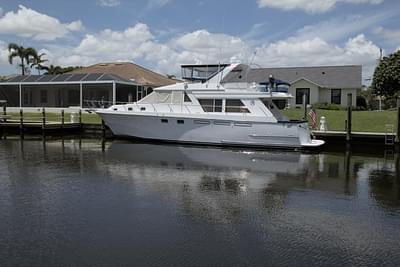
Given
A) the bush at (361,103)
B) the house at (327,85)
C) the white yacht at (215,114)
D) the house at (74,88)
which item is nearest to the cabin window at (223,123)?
the white yacht at (215,114)

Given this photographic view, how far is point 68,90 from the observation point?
36.6 metres

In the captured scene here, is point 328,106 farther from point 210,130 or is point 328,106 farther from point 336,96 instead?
point 210,130

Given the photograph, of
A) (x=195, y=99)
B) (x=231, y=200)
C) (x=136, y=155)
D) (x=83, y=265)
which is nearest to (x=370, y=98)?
(x=195, y=99)

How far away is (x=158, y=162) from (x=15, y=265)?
914 cm

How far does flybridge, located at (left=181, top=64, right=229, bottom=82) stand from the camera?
20283 mm

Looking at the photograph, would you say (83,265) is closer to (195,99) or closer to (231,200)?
(231,200)

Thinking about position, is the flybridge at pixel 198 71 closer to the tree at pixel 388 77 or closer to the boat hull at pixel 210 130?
the boat hull at pixel 210 130

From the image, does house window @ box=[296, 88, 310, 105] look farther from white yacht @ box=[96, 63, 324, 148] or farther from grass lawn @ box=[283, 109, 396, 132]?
white yacht @ box=[96, 63, 324, 148]

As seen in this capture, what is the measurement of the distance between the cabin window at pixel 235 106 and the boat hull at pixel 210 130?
1.71 ft

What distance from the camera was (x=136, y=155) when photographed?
16469mm

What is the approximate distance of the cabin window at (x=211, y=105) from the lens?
1917 centimetres

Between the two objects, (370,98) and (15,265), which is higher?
(370,98)

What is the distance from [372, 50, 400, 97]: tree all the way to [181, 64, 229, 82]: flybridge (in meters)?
17.1

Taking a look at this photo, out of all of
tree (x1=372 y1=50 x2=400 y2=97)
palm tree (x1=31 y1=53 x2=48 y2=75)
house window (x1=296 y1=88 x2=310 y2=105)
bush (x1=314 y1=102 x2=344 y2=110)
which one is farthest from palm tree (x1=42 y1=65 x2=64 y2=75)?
tree (x1=372 y1=50 x2=400 y2=97)
